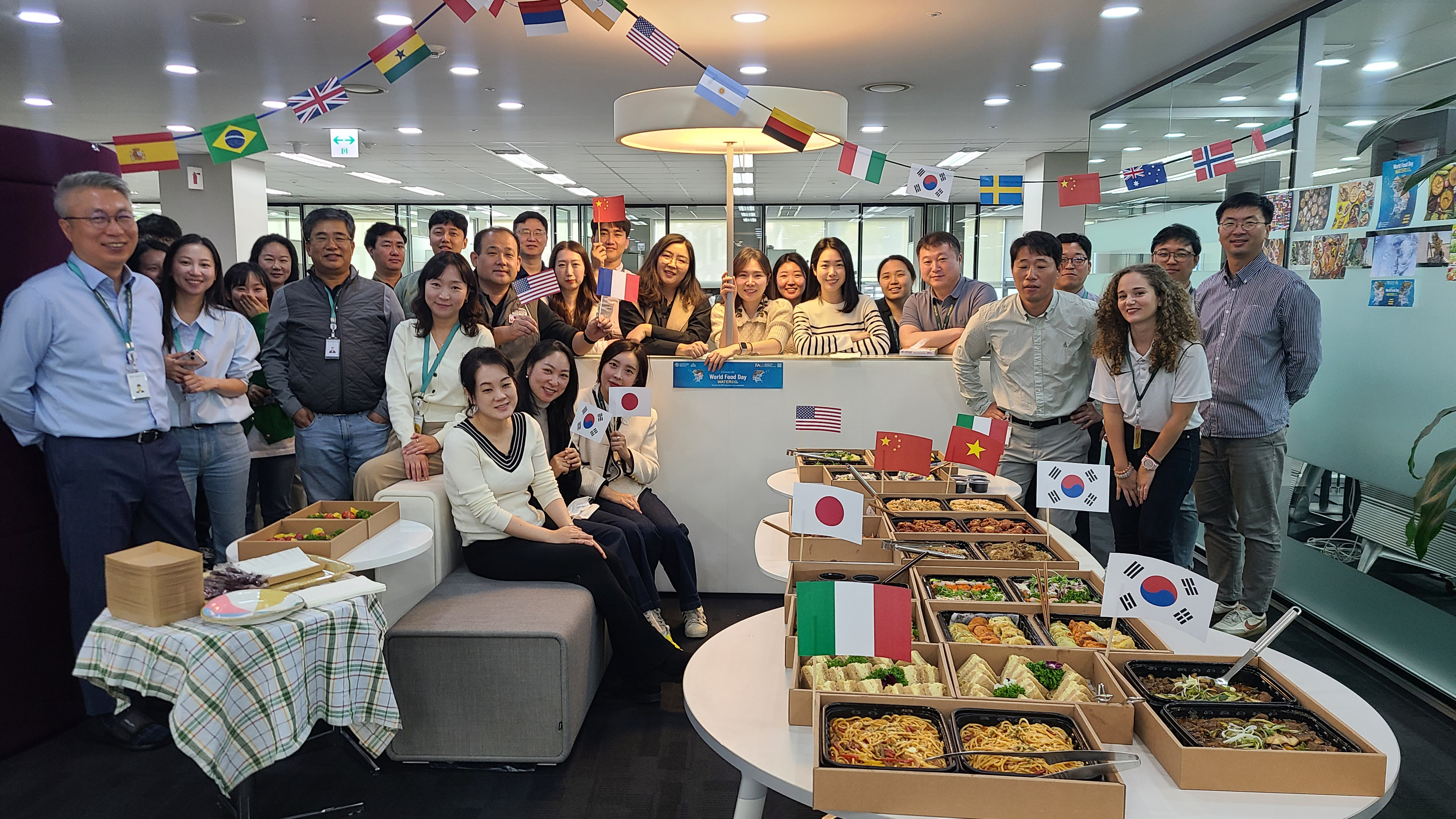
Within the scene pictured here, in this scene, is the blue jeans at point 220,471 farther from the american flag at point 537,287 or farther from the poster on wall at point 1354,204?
the poster on wall at point 1354,204

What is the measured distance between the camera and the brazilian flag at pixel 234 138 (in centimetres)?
332

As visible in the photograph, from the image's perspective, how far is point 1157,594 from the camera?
1809 millimetres

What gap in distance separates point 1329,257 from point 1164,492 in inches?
64.9

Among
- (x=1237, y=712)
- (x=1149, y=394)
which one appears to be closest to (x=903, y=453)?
(x=1149, y=394)

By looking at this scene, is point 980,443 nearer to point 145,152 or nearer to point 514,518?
point 514,518

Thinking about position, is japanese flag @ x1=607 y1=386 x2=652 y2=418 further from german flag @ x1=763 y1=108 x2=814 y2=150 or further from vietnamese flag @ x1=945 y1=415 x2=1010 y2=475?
vietnamese flag @ x1=945 y1=415 x2=1010 y2=475

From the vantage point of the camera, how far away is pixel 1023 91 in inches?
292

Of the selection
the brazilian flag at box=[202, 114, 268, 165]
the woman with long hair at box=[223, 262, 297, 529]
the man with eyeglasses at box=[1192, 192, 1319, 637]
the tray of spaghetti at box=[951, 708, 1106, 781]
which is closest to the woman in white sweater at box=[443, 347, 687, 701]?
the woman with long hair at box=[223, 262, 297, 529]

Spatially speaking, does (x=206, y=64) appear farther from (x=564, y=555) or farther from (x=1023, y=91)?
(x=1023, y=91)

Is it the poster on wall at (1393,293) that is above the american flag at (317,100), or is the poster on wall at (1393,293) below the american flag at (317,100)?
below

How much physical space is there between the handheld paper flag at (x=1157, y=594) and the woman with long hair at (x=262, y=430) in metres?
3.32

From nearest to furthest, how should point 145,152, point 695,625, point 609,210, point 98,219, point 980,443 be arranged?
point 98,219 → point 980,443 → point 145,152 → point 695,625 → point 609,210

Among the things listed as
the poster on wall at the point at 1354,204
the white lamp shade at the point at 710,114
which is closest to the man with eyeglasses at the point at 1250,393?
the poster on wall at the point at 1354,204

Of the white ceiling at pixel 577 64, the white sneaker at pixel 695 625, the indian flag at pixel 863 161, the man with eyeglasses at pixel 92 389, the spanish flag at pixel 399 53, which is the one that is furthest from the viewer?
the white ceiling at pixel 577 64
